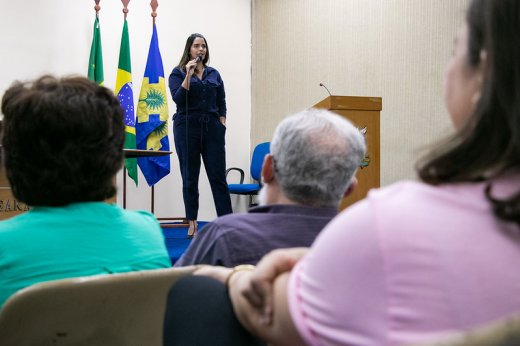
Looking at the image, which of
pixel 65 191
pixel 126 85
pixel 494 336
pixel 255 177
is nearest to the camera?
pixel 494 336

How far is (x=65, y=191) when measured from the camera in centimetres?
105

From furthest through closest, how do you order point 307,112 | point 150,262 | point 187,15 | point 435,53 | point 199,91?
point 187,15 → point 435,53 → point 199,91 → point 307,112 → point 150,262

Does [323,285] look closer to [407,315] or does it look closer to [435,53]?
[407,315]

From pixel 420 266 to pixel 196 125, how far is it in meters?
4.06

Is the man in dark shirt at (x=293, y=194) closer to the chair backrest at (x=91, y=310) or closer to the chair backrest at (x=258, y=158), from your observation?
the chair backrest at (x=91, y=310)

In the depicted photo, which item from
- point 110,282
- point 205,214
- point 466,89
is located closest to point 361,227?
point 466,89

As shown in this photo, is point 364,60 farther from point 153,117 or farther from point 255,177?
point 153,117

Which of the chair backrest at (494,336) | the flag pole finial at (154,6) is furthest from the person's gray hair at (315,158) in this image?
the flag pole finial at (154,6)

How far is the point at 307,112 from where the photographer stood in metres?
1.25

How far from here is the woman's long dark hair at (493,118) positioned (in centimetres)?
49

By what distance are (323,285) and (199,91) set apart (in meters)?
4.05

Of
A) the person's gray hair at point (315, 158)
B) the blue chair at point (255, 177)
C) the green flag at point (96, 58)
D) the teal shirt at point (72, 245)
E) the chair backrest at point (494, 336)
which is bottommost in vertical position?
the blue chair at point (255, 177)

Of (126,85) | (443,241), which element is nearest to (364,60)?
(126,85)

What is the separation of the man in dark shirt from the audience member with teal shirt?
4.9 inches
